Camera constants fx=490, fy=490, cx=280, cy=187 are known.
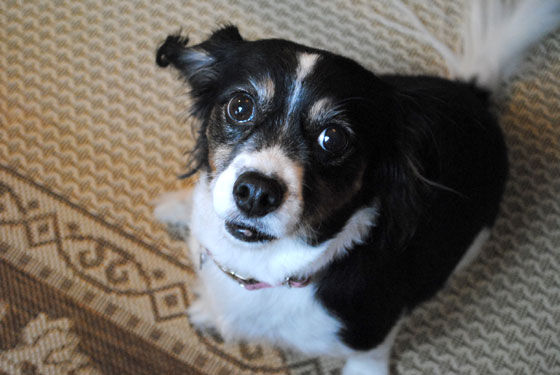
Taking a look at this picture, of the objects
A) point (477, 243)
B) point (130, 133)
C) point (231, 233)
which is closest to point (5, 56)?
point (130, 133)

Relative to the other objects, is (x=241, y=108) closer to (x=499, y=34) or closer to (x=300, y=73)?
(x=300, y=73)

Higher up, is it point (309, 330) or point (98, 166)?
point (309, 330)

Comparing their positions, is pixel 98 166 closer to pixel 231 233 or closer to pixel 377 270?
pixel 231 233

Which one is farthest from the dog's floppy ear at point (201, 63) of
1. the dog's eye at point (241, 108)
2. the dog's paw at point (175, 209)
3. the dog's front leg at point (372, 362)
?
the dog's front leg at point (372, 362)

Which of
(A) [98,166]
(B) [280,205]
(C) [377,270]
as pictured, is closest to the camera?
(B) [280,205]

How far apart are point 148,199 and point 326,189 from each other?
0.89 metres

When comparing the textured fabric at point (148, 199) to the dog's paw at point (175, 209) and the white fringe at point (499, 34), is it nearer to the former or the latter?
the dog's paw at point (175, 209)

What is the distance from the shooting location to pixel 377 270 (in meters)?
1.27

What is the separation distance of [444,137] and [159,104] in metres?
1.07

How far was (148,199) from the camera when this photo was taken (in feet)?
5.76

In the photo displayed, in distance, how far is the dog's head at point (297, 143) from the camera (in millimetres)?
1005

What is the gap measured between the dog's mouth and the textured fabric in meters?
0.66

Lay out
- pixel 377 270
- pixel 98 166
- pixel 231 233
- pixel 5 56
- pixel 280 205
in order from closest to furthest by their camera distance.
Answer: pixel 280 205 < pixel 231 233 < pixel 377 270 < pixel 98 166 < pixel 5 56

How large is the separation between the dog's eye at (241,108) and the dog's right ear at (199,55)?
158 mm
